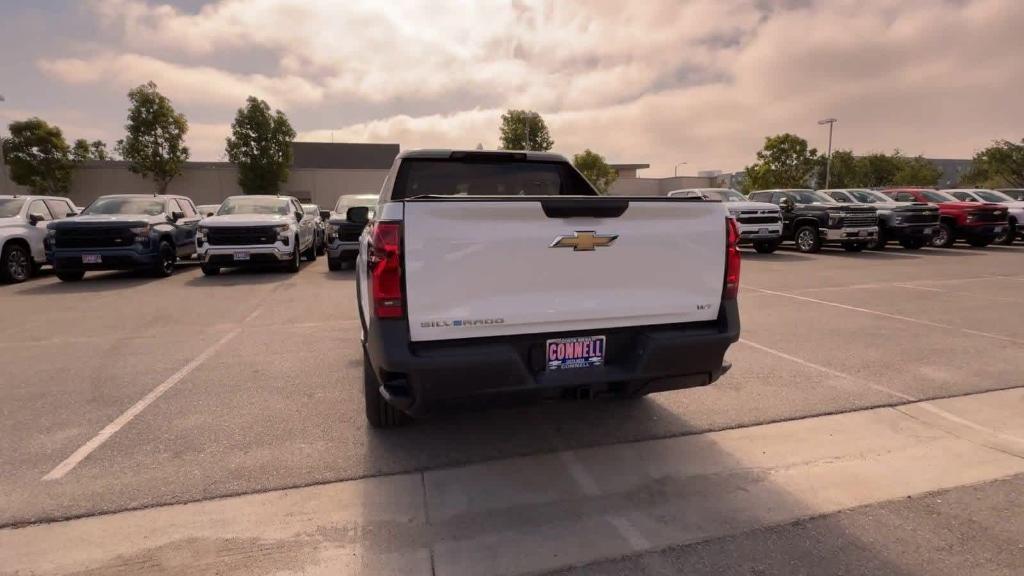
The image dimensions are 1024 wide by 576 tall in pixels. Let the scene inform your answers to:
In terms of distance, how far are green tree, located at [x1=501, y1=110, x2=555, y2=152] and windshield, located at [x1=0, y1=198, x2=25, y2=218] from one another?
37.4m

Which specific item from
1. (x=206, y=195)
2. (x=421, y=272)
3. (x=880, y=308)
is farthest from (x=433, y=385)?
(x=206, y=195)

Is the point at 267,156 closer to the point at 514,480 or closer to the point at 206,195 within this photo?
the point at 206,195

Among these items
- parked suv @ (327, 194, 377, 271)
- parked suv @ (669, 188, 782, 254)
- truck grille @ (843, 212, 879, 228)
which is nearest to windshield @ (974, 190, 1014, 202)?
truck grille @ (843, 212, 879, 228)

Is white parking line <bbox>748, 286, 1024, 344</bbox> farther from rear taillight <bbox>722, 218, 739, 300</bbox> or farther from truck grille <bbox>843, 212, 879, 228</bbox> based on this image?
truck grille <bbox>843, 212, 879, 228</bbox>

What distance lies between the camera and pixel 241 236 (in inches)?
452

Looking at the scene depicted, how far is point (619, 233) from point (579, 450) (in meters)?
Answer: 1.51

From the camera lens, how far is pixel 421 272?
8.75ft

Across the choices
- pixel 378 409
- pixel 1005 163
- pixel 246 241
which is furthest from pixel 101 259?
pixel 1005 163

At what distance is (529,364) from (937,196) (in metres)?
21.9

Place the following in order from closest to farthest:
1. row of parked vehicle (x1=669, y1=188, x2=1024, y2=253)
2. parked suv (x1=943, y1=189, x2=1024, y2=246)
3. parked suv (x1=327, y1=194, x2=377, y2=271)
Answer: parked suv (x1=327, y1=194, x2=377, y2=271), row of parked vehicle (x1=669, y1=188, x2=1024, y2=253), parked suv (x1=943, y1=189, x2=1024, y2=246)

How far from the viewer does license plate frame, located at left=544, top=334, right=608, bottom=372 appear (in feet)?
9.64

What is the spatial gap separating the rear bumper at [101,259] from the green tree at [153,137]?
103 feet

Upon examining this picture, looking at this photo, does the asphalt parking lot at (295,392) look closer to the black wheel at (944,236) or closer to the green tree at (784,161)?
the black wheel at (944,236)

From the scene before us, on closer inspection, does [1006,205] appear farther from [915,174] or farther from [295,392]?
[915,174]
